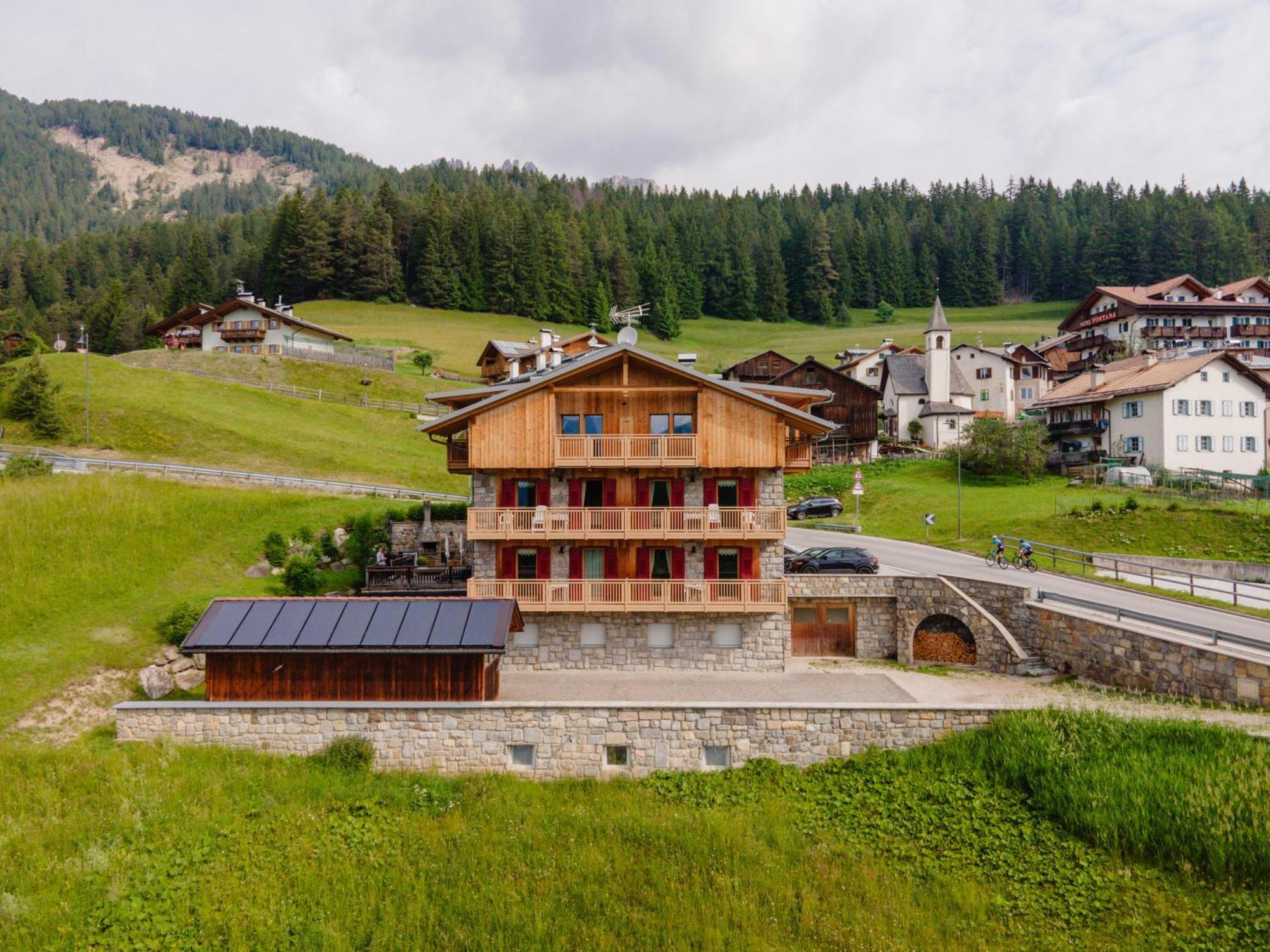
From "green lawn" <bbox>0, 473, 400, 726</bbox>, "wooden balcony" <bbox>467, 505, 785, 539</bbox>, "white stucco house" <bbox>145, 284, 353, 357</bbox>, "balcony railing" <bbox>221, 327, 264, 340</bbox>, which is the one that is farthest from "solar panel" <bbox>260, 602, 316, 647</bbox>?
"balcony railing" <bbox>221, 327, 264, 340</bbox>

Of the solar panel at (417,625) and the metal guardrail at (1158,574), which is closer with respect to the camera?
the solar panel at (417,625)

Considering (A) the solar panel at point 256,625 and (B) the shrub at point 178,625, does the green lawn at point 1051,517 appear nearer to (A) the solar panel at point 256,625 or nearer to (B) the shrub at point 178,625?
(A) the solar panel at point 256,625

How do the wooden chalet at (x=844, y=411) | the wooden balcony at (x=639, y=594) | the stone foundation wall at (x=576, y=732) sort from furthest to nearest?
the wooden chalet at (x=844, y=411), the wooden balcony at (x=639, y=594), the stone foundation wall at (x=576, y=732)

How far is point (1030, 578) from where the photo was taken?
1304 inches

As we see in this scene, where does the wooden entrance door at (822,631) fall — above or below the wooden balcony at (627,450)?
below

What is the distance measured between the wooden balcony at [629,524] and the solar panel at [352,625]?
4.49m

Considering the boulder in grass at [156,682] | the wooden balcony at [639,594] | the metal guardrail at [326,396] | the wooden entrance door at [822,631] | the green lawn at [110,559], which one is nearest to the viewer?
the boulder in grass at [156,682]

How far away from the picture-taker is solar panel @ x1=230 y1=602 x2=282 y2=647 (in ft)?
73.6

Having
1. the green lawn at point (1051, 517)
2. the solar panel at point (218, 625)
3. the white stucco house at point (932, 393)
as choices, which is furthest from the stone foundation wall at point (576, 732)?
the white stucco house at point (932, 393)

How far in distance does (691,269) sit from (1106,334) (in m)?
72.4

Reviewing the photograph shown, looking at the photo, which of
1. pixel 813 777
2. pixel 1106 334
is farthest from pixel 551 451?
pixel 1106 334

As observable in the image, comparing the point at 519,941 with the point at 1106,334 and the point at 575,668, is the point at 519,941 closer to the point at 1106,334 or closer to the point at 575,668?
the point at 575,668

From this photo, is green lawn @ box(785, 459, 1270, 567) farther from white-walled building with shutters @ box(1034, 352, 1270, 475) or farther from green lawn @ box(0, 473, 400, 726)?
green lawn @ box(0, 473, 400, 726)

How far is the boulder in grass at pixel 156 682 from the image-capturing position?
2455 cm
